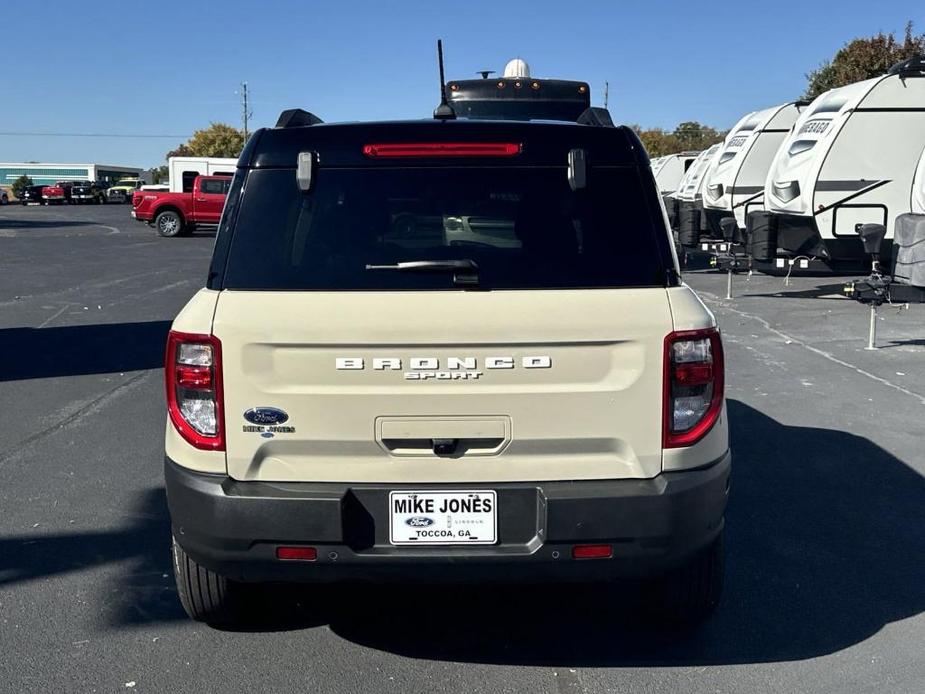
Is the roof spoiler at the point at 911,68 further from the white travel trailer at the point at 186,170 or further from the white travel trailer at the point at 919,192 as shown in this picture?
the white travel trailer at the point at 186,170

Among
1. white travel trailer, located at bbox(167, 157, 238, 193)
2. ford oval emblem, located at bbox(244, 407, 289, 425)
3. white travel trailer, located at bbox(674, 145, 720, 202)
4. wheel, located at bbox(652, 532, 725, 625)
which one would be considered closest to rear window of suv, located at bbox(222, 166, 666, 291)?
ford oval emblem, located at bbox(244, 407, 289, 425)

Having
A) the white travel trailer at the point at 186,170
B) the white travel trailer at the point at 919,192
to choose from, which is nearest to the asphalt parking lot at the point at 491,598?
the white travel trailer at the point at 919,192

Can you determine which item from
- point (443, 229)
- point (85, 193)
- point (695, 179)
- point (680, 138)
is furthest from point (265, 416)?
point (680, 138)

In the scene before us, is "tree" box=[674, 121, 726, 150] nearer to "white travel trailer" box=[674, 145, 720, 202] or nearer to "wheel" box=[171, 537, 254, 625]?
"white travel trailer" box=[674, 145, 720, 202]

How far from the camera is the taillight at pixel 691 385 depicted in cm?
330

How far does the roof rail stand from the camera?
3.76 m

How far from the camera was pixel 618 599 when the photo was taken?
4.27 meters

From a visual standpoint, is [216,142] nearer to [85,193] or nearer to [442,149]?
[85,193]

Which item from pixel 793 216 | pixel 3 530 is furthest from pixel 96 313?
pixel 793 216

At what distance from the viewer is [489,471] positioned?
129 inches

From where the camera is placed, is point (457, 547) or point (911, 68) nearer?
point (457, 547)

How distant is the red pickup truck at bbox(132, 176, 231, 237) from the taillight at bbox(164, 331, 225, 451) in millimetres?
29946

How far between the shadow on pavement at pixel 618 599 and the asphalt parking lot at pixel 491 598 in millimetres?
11

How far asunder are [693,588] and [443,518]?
3.63ft
